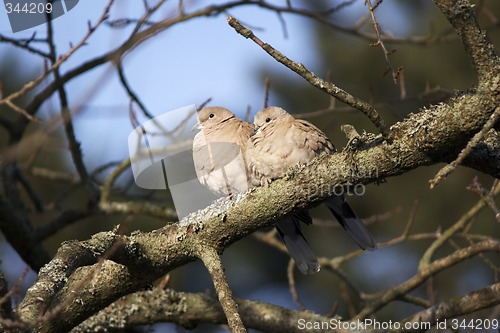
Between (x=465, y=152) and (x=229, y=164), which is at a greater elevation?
(x=465, y=152)

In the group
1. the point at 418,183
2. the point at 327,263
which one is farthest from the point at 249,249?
the point at 327,263

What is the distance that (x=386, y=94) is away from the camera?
11.7 m

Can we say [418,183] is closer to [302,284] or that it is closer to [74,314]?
[302,284]

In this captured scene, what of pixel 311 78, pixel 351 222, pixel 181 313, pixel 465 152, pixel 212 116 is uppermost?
pixel 311 78

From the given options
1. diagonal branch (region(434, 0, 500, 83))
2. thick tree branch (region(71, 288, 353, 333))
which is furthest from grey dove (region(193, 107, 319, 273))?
diagonal branch (region(434, 0, 500, 83))

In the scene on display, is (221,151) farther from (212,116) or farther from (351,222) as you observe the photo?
(351,222)

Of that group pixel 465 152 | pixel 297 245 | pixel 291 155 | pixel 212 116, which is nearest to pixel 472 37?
pixel 465 152

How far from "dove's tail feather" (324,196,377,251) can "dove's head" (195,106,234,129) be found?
919 millimetres

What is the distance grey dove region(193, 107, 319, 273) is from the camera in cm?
393

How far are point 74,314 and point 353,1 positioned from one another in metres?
2.52

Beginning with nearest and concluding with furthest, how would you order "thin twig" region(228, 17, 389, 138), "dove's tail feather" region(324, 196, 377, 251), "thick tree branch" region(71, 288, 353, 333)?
"thin twig" region(228, 17, 389, 138), "thick tree branch" region(71, 288, 353, 333), "dove's tail feather" region(324, 196, 377, 251)

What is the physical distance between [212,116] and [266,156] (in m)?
0.80

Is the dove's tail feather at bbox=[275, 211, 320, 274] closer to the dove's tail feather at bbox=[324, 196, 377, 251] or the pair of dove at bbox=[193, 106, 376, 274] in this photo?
the pair of dove at bbox=[193, 106, 376, 274]

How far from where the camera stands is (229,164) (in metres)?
4.03
